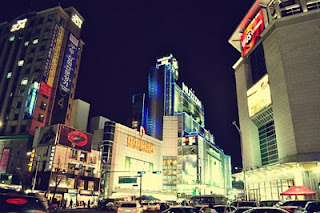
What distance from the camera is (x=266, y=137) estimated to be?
187 ft

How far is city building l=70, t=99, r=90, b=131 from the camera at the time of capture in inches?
3570

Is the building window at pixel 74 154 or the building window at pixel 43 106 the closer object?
the building window at pixel 74 154

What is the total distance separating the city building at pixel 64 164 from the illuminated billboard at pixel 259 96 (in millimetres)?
40944

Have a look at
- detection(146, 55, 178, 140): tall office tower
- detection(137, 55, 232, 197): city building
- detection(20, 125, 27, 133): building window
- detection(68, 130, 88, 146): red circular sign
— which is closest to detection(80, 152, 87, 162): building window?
detection(68, 130, 88, 146): red circular sign

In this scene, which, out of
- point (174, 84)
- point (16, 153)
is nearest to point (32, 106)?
point (16, 153)

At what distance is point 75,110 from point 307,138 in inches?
2857

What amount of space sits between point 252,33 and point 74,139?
5238cm

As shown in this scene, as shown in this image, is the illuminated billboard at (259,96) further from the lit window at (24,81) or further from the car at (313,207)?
the lit window at (24,81)

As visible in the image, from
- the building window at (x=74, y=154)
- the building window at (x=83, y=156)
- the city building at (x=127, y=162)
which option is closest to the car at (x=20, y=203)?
the building window at (x=74, y=154)

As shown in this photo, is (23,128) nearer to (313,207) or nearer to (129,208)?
(129,208)

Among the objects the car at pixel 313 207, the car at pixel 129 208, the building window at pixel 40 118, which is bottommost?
the car at pixel 129 208

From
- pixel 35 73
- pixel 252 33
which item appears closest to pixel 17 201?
pixel 252 33

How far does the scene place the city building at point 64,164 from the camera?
59.5 m

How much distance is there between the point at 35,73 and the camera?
79.8m
